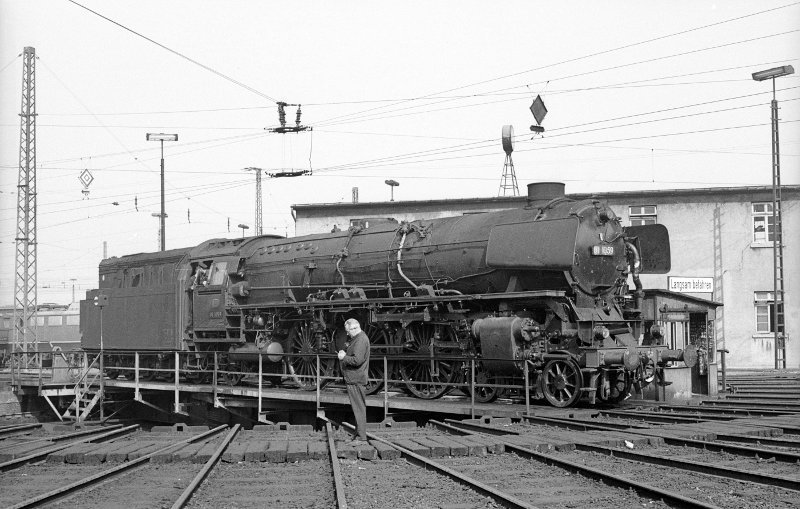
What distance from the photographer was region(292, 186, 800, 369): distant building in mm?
31203

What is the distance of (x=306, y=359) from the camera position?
65.6 feet

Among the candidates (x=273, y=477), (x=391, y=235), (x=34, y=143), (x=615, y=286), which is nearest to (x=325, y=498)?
(x=273, y=477)

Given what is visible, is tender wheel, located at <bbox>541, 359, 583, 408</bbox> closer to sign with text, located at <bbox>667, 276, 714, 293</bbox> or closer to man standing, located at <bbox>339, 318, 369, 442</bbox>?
man standing, located at <bbox>339, 318, 369, 442</bbox>

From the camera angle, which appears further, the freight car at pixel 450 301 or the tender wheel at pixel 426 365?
the tender wheel at pixel 426 365

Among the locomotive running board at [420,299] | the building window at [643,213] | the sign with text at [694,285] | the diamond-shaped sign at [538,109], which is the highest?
the diamond-shaped sign at [538,109]

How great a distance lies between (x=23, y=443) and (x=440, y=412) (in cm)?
695

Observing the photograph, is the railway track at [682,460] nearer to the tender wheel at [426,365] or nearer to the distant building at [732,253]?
the tender wheel at [426,365]

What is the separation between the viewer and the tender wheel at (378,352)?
697 inches

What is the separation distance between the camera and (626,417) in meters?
13.3

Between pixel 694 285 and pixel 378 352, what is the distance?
1717 cm

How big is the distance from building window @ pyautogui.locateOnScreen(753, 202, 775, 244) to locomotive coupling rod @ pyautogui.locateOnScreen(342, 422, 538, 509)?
24.6 metres

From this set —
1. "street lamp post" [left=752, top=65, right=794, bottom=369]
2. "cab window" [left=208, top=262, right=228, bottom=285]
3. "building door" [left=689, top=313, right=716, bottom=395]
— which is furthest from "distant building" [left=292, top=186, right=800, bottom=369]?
"building door" [left=689, top=313, right=716, bottom=395]

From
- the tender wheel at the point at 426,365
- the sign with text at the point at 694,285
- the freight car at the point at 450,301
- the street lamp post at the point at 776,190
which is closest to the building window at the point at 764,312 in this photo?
the street lamp post at the point at 776,190

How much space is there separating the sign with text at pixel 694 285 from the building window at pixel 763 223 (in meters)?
2.29
